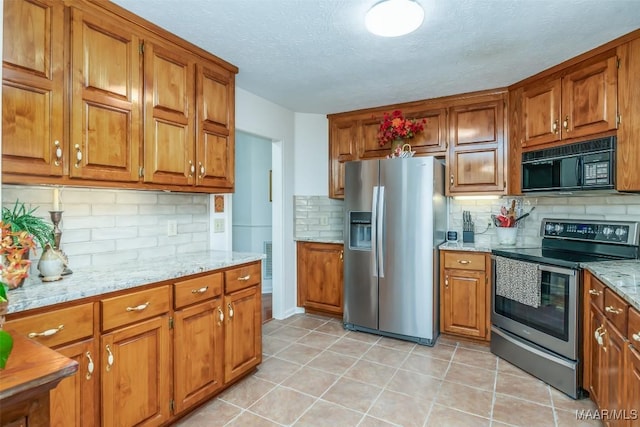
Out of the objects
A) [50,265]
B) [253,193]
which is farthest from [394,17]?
[253,193]

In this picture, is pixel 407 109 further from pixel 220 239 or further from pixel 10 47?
pixel 10 47

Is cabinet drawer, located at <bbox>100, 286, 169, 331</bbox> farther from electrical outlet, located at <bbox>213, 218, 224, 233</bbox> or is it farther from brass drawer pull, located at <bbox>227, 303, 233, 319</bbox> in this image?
electrical outlet, located at <bbox>213, 218, 224, 233</bbox>

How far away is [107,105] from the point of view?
181 centimetres

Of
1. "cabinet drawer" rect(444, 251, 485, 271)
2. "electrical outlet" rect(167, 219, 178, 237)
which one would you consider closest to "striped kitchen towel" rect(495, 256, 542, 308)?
"cabinet drawer" rect(444, 251, 485, 271)

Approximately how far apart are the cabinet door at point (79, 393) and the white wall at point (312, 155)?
2.71m

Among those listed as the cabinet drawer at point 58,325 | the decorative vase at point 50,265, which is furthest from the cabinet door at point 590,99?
the decorative vase at point 50,265

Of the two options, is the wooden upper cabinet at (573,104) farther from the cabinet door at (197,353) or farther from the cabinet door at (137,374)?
the cabinet door at (137,374)

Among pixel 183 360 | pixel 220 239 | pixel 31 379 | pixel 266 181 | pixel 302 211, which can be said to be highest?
pixel 266 181

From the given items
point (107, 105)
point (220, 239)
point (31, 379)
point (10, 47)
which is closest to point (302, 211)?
point (220, 239)

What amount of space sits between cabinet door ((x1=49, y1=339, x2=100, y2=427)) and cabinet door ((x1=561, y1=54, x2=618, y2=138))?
320 cm

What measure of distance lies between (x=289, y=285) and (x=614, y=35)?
11.0 feet

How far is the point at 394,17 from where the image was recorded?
1817mm

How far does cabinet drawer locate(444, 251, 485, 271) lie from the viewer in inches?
118

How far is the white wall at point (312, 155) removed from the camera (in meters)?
3.96
